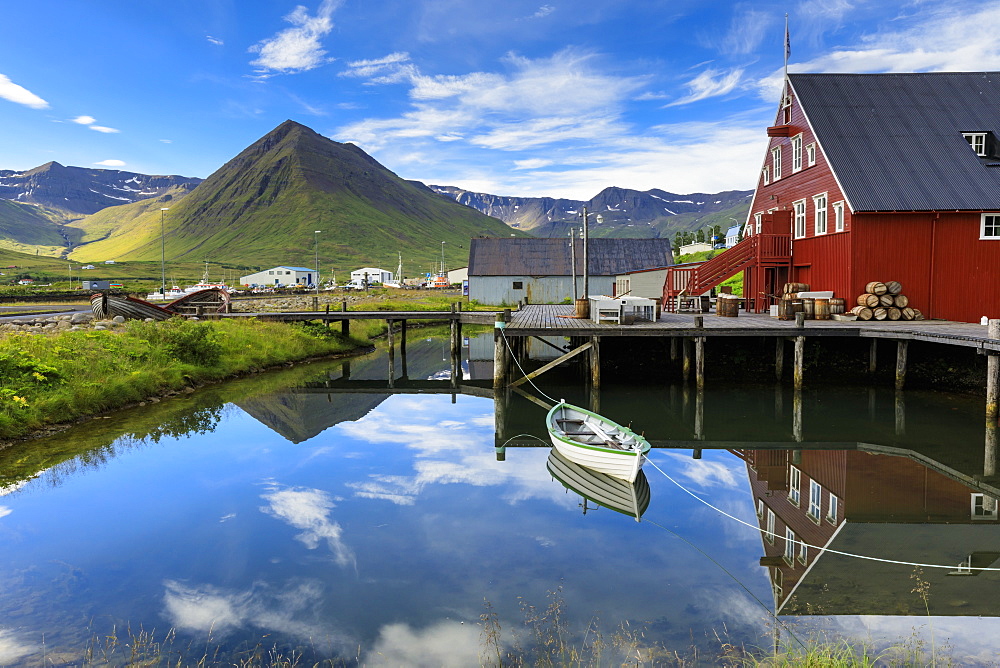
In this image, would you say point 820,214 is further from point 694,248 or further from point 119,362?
point 694,248

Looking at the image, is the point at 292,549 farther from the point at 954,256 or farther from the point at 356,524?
the point at 954,256

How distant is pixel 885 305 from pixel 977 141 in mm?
9578

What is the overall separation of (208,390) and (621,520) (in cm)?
2069

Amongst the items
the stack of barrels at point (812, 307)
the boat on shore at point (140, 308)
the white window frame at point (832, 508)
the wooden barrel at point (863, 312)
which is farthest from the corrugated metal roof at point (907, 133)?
the boat on shore at point (140, 308)

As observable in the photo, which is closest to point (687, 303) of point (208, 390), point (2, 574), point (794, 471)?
point (794, 471)

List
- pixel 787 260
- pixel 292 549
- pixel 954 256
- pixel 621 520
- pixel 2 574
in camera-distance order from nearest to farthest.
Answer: pixel 2 574, pixel 292 549, pixel 621 520, pixel 954 256, pixel 787 260

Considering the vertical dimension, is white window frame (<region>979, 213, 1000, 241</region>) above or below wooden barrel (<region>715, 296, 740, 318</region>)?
above

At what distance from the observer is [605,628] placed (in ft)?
29.1

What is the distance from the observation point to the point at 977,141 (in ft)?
95.2

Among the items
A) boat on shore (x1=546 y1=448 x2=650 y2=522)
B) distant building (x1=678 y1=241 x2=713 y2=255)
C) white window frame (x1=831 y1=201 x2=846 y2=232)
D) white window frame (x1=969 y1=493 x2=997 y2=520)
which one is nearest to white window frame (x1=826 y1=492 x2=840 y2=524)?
white window frame (x1=969 y1=493 x2=997 y2=520)

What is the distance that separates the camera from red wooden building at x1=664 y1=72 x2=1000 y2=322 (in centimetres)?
2677

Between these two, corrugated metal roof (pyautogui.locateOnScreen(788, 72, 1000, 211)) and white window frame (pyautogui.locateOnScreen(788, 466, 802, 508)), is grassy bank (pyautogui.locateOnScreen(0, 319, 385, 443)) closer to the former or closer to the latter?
white window frame (pyautogui.locateOnScreen(788, 466, 802, 508))

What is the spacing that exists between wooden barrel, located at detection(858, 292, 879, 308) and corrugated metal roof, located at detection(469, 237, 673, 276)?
36.0m

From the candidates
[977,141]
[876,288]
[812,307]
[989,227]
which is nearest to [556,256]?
[812,307]
